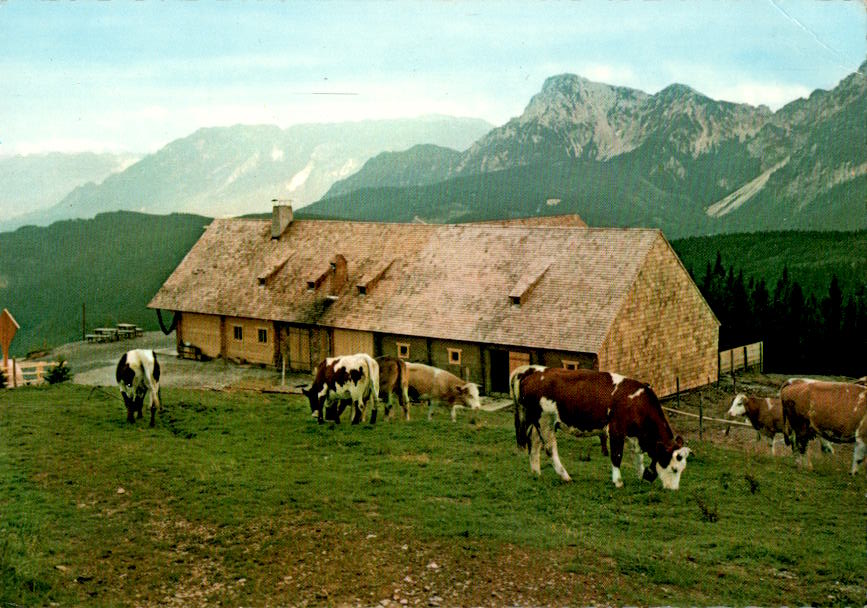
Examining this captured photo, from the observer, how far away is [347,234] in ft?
132

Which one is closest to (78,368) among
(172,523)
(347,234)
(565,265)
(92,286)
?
(347,234)

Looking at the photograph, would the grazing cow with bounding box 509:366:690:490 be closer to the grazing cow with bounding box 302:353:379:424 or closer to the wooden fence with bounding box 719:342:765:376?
the grazing cow with bounding box 302:353:379:424

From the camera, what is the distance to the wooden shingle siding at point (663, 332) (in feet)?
104

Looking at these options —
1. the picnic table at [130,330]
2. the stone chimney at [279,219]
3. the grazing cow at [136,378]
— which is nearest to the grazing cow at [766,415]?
the grazing cow at [136,378]

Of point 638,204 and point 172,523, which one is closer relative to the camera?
point 172,523

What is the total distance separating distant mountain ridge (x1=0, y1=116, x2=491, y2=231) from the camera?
5688 centimetres

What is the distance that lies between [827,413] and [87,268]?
379 ft

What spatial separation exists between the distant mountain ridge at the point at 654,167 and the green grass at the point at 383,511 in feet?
330

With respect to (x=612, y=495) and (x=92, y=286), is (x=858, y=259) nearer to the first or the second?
(x=612, y=495)

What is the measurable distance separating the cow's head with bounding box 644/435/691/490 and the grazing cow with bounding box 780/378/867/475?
5481 millimetres

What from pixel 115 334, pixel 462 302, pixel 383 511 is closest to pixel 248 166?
pixel 115 334

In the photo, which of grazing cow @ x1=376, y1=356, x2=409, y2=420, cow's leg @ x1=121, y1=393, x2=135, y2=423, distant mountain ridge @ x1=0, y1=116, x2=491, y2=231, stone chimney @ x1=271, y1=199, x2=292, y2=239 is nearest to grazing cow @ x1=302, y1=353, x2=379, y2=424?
grazing cow @ x1=376, y1=356, x2=409, y2=420

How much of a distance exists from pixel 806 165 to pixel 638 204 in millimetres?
32902

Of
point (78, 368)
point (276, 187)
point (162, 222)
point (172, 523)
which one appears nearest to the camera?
point (172, 523)
